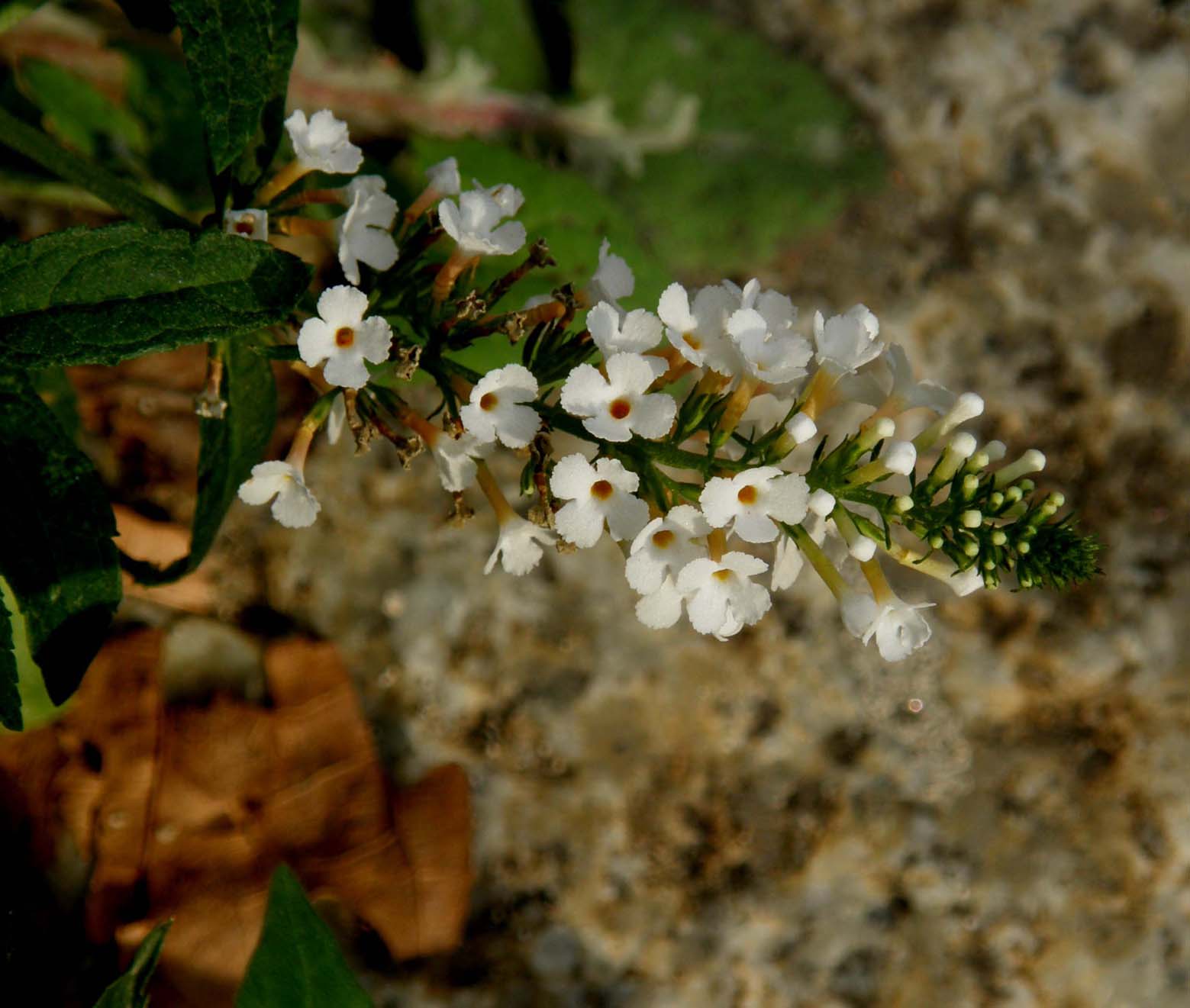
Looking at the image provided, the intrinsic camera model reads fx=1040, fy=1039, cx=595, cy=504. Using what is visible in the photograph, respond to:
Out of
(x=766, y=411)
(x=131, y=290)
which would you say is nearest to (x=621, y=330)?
(x=766, y=411)

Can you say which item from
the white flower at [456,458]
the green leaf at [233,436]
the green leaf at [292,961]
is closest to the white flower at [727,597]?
the white flower at [456,458]

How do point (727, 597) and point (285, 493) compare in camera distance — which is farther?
point (285, 493)

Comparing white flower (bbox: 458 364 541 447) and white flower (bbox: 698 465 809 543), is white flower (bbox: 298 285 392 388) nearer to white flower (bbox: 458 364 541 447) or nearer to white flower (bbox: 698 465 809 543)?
white flower (bbox: 458 364 541 447)

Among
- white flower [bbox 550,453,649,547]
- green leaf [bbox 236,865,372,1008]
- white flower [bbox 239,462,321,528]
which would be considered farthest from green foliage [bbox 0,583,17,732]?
white flower [bbox 550,453,649,547]

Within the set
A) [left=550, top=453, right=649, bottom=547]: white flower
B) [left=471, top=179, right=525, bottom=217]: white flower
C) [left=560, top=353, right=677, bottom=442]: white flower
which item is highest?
[left=471, top=179, right=525, bottom=217]: white flower

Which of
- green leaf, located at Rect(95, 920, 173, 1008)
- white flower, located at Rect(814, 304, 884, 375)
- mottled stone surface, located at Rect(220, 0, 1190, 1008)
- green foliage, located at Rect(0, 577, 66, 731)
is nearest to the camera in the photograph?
white flower, located at Rect(814, 304, 884, 375)

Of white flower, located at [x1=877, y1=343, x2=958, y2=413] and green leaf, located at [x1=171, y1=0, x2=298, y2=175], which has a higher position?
white flower, located at [x1=877, y1=343, x2=958, y2=413]

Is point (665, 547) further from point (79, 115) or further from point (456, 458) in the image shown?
point (79, 115)
